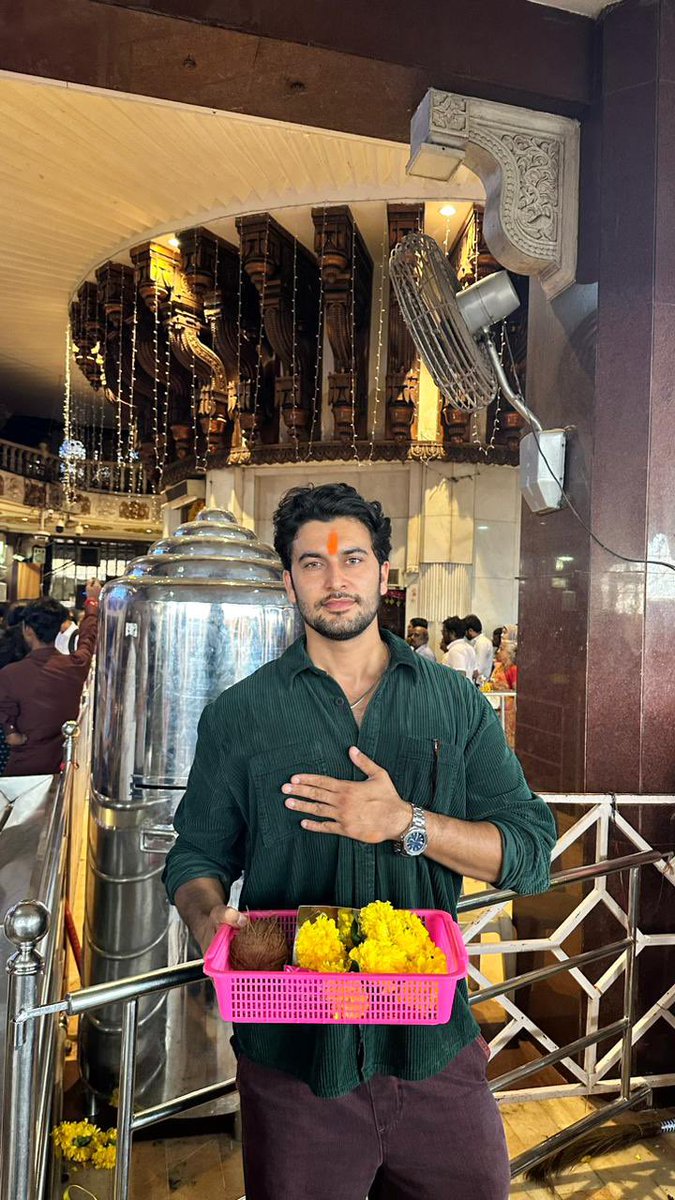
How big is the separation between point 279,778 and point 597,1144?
2.24 m

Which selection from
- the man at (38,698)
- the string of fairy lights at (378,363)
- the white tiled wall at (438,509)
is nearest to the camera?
the man at (38,698)

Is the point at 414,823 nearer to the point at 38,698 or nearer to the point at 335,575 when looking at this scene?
the point at 335,575

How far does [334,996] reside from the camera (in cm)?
119

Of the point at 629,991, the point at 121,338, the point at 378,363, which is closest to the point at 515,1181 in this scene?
the point at 629,991

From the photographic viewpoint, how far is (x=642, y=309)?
3.15 metres

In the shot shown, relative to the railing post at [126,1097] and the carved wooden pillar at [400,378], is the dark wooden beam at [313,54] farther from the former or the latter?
the carved wooden pillar at [400,378]

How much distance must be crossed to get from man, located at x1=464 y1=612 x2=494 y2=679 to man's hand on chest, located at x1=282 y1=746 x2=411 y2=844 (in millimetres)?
6969

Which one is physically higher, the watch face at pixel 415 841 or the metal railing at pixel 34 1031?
the watch face at pixel 415 841

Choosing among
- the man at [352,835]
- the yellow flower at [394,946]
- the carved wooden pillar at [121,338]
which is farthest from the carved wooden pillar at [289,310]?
the yellow flower at [394,946]

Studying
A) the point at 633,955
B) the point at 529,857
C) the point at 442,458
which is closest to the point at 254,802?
the point at 529,857

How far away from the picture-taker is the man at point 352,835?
1359 mm

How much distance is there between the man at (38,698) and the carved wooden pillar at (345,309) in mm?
4900

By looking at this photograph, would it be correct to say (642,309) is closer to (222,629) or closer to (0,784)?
(222,629)

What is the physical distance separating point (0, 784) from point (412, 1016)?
322 centimetres
